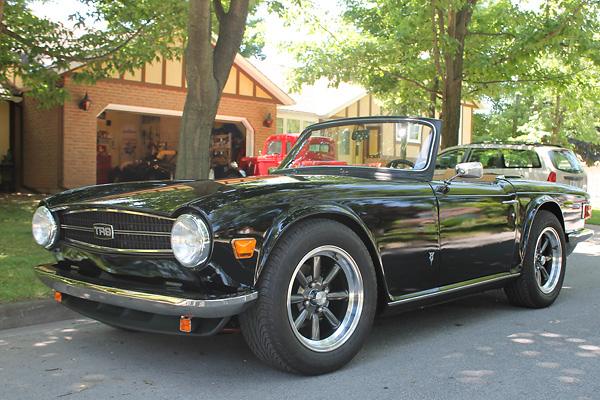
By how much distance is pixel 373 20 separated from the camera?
52.3ft

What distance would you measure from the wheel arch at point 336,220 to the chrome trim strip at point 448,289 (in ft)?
0.48

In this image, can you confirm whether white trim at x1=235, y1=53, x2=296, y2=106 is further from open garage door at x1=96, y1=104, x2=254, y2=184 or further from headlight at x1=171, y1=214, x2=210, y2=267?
headlight at x1=171, y1=214, x2=210, y2=267

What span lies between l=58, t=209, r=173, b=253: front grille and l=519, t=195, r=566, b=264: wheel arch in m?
3.08

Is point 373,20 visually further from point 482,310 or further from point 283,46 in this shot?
point 482,310

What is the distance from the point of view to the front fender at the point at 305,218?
2914mm

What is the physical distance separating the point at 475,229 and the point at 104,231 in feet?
8.54

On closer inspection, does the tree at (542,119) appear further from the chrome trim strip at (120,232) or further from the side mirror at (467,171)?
the chrome trim strip at (120,232)

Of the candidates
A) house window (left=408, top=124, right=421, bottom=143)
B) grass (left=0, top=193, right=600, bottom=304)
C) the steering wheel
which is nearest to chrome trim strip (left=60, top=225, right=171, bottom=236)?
grass (left=0, top=193, right=600, bottom=304)

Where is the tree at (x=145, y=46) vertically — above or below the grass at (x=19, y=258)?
above

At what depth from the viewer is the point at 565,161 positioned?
11148mm

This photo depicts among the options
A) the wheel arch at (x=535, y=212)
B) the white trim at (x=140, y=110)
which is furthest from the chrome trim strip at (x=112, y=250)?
the white trim at (x=140, y=110)

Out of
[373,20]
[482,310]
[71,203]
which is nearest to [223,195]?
[71,203]

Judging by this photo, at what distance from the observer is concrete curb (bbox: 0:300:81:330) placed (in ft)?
14.3

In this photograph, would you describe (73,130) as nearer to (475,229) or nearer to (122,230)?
(122,230)
